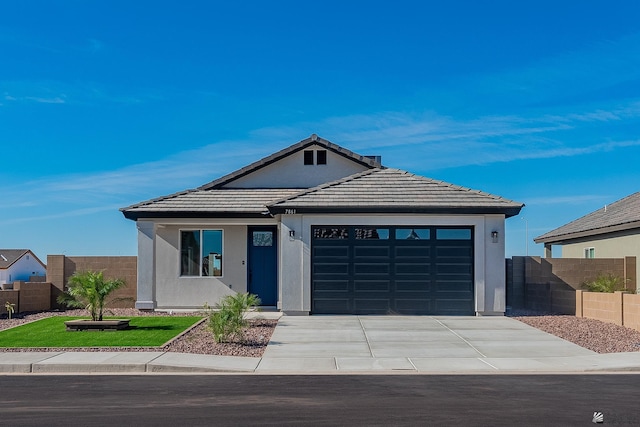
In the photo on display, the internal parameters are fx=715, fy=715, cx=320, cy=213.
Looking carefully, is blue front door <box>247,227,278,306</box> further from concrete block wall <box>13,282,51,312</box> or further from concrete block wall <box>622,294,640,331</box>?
concrete block wall <box>622,294,640,331</box>

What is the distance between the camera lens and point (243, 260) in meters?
22.4

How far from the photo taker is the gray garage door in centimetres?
2038

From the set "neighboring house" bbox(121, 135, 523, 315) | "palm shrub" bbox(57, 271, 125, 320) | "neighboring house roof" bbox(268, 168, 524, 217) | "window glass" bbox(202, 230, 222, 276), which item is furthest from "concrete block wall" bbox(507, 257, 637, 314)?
"palm shrub" bbox(57, 271, 125, 320)

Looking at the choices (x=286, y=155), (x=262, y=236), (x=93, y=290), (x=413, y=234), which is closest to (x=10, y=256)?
(x=286, y=155)

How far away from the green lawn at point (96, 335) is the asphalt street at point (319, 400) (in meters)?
3.24

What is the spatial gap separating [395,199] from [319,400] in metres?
11.3

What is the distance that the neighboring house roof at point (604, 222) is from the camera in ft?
81.8

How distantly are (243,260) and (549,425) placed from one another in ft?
48.9

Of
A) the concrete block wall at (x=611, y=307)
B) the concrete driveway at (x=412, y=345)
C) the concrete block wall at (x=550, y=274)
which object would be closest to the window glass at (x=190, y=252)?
the concrete driveway at (x=412, y=345)

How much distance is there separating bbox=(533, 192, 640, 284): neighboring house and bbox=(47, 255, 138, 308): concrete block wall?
1627 centimetres

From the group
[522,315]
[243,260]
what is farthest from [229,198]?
[522,315]

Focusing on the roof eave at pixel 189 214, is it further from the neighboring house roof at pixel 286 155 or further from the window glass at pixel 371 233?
the window glass at pixel 371 233

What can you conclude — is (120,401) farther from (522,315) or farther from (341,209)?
(522,315)

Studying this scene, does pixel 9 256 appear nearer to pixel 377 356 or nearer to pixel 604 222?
pixel 604 222
